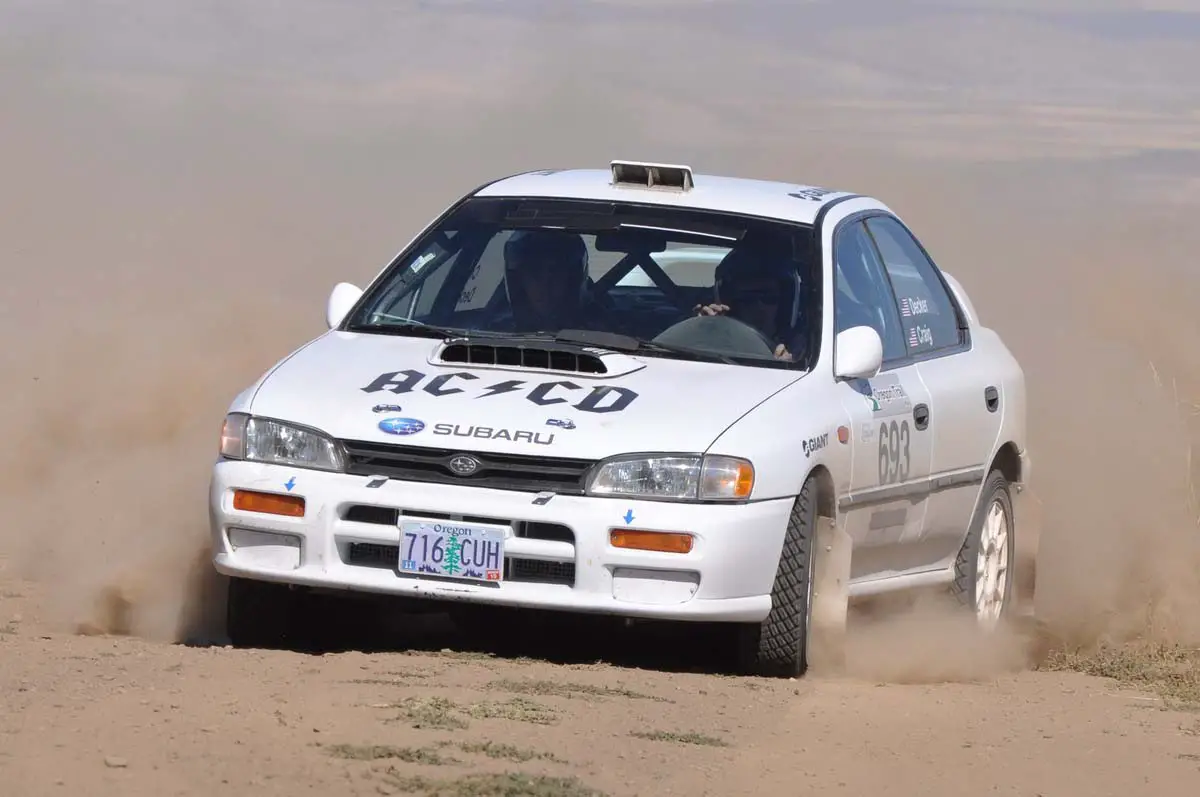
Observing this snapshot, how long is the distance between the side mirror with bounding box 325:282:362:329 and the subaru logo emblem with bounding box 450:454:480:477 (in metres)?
1.34

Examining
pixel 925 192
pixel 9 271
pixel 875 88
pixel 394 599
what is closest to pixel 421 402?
pixel 394 599

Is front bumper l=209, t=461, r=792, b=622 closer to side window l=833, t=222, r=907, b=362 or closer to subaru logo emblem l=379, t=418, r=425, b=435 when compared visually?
subaru logo emblem l=379, t=418, r=425, b=435

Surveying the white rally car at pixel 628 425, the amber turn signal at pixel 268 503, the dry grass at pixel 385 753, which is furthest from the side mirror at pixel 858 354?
the dry grass at pixel 385 753

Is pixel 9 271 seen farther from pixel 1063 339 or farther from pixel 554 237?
pixel 554 237

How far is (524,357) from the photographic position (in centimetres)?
734

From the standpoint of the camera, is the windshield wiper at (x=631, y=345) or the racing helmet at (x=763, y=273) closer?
the windshield wiper at (x=631, y=345)

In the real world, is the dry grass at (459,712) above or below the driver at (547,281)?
below

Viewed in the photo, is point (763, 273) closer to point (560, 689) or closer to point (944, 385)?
point (944, 385)

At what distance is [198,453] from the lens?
10.5 meters

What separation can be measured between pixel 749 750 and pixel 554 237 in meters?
2.76

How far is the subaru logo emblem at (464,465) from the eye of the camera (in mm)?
6812

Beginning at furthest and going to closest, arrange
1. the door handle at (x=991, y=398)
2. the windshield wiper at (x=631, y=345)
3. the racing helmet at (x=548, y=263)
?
the door handle at (x=991, y=398)
the racing helmet at (x=548, y=263)
the windshield wiper at (x=631, y=345)

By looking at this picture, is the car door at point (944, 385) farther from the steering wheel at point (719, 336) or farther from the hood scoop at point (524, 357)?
the hood scoop at point (524, 357)

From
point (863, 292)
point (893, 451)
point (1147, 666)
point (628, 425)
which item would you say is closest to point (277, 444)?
point (628, 425)
